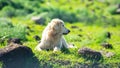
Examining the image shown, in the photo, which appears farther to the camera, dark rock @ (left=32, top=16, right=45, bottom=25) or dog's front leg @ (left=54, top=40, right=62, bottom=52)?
dark rock @ (left=32, top=16, right=45, bottom=25)

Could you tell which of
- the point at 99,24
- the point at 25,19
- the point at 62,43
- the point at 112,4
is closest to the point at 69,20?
the point at 99,24

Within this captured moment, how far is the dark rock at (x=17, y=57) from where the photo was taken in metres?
17.1

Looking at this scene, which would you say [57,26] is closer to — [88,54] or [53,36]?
[53,36]

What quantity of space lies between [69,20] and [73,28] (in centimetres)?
553

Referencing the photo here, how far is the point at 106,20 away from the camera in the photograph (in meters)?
40.9

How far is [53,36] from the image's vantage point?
18.7 m

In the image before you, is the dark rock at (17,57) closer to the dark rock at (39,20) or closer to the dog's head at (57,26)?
the dog's head at (57,26)

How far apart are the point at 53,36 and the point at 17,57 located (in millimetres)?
2090

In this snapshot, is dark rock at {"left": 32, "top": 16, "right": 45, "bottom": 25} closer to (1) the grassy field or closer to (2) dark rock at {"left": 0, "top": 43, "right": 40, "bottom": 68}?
(1) the grassy field

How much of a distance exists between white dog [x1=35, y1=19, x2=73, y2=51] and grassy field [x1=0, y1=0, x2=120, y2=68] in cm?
42

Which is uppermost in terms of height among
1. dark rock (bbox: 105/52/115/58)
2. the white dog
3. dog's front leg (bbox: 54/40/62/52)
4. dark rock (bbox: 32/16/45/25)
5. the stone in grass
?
the white dog

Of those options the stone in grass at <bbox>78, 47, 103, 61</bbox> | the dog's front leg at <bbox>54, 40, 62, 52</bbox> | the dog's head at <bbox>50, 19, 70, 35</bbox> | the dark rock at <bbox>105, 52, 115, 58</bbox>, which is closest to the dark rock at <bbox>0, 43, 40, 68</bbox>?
the dog's front leg at <bbox>54, 40, 62, 52</bbox>

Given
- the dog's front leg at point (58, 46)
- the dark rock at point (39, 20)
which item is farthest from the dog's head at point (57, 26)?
the dark rock at point (39, 20)

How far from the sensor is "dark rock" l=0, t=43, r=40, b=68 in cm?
1711
